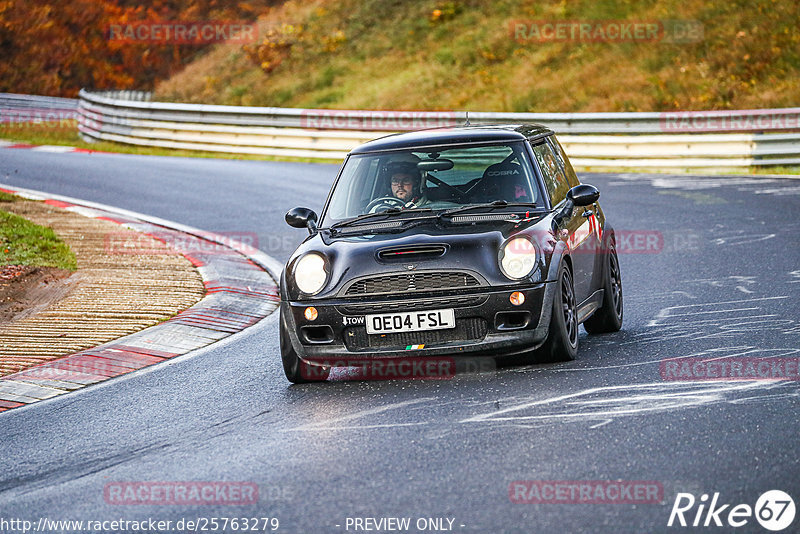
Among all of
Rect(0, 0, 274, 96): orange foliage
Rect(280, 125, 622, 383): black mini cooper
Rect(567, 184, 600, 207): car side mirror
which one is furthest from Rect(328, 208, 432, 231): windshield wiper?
Rect(0, 0, 274, 96): orange foliage

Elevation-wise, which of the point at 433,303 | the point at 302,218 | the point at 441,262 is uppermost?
the point at 302,218

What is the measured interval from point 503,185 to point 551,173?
595 millimetres

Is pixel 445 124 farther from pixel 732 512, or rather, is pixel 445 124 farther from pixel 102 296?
pixel 732 512

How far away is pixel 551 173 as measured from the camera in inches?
341

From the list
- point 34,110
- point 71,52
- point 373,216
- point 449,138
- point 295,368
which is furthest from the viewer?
point 71,52

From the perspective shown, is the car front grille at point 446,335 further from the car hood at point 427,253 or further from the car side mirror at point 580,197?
the car side mirror at point 580,197

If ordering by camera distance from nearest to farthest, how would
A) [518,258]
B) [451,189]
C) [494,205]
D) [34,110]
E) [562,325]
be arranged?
[518,258], [562,325], [494,205], [451,189], [34,110]

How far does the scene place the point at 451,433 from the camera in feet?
19.9

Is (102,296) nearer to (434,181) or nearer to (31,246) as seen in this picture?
(31,246)

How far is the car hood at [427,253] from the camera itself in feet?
23.8

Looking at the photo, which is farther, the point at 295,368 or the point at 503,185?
the point at 503,185

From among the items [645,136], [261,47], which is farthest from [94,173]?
[261,47]

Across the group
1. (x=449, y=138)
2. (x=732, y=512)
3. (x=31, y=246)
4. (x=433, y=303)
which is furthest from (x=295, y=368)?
(x=31, y=246)

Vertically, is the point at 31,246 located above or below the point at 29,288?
above
